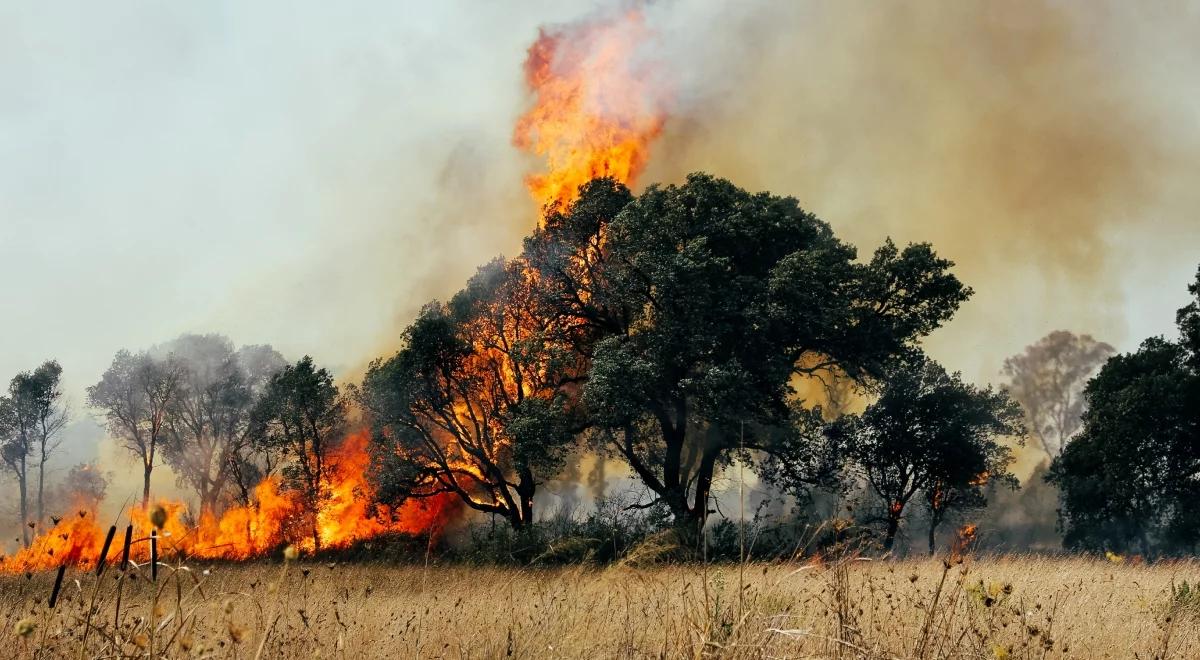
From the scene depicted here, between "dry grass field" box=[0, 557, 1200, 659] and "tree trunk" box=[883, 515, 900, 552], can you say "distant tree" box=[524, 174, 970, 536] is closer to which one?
"tree trunk" box=[883, 515, 900, 552]

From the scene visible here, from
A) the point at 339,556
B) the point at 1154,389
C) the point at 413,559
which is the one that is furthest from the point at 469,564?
the point at 1154,389

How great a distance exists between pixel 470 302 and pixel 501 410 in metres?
4.47

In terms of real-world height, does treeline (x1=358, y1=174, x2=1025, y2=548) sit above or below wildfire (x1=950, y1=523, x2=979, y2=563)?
above

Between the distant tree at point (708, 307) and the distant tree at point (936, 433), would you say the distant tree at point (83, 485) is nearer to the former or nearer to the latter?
the distant tree at point (708, 307)

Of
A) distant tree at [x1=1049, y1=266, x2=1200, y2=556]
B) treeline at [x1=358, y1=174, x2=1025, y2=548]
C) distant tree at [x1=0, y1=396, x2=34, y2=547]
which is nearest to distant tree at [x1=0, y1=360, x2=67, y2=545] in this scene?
distant tree at [x1=0, y1=396, x2=34, y2=547]

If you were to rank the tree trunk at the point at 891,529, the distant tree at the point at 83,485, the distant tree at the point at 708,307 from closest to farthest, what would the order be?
the distant tree at the point at 708,307, the tree trunk at the point at 891,529, the distant tree at the point at 83,485

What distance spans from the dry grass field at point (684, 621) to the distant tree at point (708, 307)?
11.3 meters

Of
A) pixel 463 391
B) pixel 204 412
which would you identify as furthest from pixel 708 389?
pixel 204 412

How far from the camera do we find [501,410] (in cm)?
2900

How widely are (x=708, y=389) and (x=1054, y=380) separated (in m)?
51.0

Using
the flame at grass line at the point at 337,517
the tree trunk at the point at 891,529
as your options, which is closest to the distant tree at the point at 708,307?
the tree trunk at the point at 891,529

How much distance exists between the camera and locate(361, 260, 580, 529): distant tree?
2798cm

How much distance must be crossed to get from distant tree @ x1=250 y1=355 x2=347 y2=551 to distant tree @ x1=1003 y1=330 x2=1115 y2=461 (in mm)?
53150

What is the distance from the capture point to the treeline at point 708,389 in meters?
24.0
